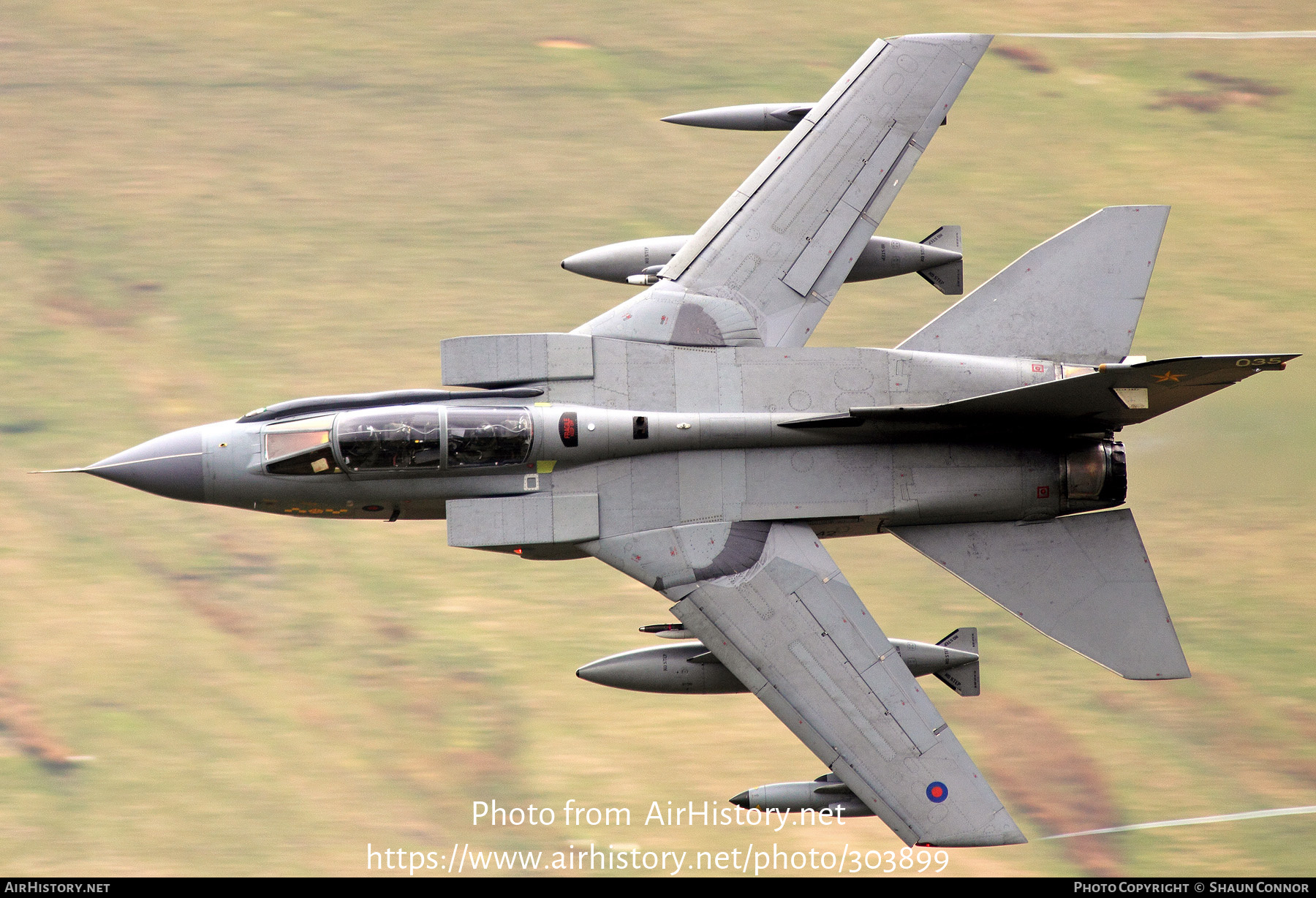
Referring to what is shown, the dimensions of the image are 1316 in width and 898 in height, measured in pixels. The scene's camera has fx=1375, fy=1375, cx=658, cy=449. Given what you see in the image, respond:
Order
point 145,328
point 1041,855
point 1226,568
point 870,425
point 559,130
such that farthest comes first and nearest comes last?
point 559,130 < point 145,328 < point 1226,568 < point 1041,855 < point 870,425

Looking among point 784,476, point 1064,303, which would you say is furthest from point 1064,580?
point 784,476

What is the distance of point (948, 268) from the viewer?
16.3m

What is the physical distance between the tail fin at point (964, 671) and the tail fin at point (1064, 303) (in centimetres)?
317

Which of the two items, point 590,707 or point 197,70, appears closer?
point 590,707

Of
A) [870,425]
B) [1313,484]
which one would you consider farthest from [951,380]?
[1313,484]

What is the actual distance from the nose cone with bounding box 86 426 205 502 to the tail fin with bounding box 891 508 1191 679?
747 centimetres

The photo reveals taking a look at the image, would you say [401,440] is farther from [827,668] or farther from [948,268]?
[948,268]

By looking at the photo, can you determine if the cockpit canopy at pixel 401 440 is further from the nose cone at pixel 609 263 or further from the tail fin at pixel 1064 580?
the tail fin at pixel 1064 580

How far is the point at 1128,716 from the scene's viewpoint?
17.0 meters

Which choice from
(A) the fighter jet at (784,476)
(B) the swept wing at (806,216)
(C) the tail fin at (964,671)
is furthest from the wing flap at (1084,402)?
(C) the tail fin at (964,671)

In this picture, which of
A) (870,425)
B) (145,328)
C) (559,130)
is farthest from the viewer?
(559,130)

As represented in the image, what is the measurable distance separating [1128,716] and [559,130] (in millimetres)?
11337

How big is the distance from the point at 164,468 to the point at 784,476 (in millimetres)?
6531

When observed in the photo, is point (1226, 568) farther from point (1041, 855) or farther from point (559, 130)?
point (559, 130)
